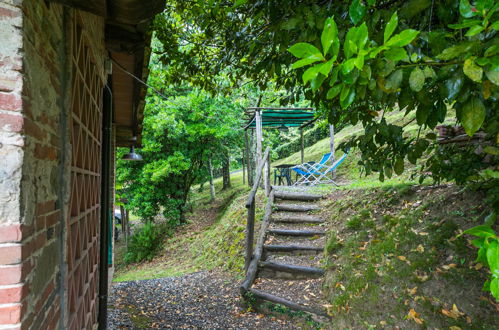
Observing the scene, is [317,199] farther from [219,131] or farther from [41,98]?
[41,98]

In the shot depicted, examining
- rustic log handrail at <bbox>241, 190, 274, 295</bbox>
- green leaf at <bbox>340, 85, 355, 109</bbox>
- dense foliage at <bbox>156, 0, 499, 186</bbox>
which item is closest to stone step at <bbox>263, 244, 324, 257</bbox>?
rustic log handrail at <bbox>241, 190, 274, 295</bbox>

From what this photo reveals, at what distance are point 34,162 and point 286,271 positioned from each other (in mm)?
4313

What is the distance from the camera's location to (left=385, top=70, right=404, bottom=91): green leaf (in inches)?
39.9

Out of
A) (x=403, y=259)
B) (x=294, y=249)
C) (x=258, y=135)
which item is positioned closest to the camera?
(x=403, y=259)

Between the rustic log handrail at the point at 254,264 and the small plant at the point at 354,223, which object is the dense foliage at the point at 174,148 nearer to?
the rustic log handrail at the point at 254,264

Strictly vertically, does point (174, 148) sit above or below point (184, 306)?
above

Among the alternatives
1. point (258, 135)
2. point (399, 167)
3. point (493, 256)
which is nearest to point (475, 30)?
point (493, 256)

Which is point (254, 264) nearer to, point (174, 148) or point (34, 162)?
point (34, 162)

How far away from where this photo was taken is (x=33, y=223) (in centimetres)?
115

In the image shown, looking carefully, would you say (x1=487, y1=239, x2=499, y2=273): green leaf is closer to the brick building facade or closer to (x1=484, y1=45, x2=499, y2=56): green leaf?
(x1=484, y1=45, x2=499, y2=56): green leaf

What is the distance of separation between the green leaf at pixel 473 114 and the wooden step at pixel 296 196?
6168 mm

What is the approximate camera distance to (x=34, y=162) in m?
1.17

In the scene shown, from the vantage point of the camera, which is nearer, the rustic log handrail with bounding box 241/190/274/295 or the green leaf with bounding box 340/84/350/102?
the green leaf with bounding box 340/84/350/102

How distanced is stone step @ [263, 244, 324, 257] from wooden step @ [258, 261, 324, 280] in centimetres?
39
